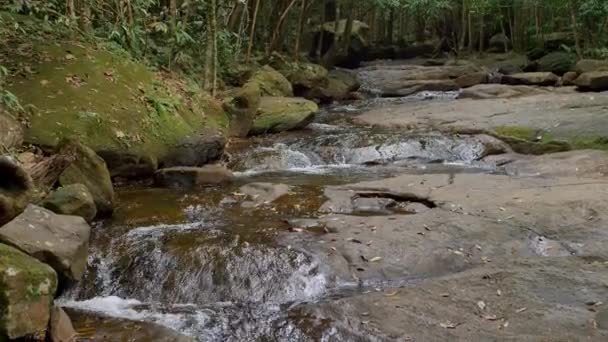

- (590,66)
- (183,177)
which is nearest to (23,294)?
(183,177)

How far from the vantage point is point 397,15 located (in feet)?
138

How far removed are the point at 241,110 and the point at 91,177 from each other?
590 centimetres

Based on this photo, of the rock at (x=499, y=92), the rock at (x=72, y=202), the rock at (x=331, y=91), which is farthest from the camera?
the rock at (x=331, y=91)

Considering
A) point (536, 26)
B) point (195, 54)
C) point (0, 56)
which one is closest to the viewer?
point (0, 56)

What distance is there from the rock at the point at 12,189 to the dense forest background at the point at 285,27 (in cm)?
713

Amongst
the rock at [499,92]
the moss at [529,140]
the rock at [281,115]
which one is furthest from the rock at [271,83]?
the moss at [529,140]

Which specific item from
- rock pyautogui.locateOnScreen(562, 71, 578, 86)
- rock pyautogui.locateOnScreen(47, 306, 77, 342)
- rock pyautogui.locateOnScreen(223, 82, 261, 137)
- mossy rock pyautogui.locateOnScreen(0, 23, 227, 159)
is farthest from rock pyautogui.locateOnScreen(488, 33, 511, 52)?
rock pyautogui.locateOnScreen(47, 306, 77, 342)

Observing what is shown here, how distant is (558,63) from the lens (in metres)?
24.5

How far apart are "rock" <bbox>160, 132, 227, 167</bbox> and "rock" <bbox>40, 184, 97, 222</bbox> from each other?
2933 millimetres

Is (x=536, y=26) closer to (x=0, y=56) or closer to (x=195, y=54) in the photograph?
(x=195, y=54)

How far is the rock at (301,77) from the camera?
63.0 feet

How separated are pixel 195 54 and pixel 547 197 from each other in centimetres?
1075

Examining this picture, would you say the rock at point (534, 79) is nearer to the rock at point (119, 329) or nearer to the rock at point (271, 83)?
the rock at point (271, 83)

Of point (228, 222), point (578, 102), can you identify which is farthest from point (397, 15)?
point (228, 222)
